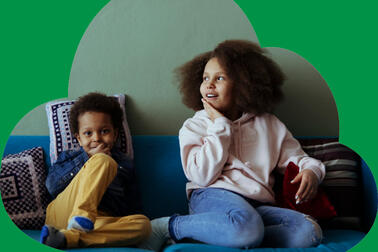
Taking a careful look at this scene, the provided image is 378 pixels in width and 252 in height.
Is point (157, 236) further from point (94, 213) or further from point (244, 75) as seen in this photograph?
point (244, 75)

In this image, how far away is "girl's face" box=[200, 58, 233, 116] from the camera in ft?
8.53

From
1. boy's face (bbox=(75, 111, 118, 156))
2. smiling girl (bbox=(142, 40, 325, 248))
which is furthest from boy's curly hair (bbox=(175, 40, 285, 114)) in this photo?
boy's face (bbox=(75, 111, 118, 156))

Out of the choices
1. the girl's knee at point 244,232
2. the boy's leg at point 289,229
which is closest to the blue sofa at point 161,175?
the boy's leg at point 289,229

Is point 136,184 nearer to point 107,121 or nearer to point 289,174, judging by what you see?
point 107,121

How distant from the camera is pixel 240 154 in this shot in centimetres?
257

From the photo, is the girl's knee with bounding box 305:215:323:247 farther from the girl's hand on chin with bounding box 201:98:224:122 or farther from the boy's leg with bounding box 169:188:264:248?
the girl's hand on chin with bounding box 201:98:224:122

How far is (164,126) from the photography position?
9.80 feet

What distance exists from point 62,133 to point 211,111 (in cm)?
92

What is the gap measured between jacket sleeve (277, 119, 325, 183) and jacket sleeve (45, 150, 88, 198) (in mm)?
1163

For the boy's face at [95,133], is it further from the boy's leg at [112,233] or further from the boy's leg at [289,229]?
the boy's leg at [289,229]

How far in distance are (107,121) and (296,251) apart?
4.17 ft

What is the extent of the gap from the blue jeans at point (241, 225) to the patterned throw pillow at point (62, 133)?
644 mm

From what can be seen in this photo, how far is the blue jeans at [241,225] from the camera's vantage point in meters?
2.18

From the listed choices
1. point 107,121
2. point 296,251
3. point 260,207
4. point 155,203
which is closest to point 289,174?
point 260,207
